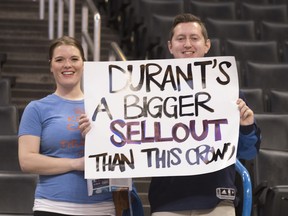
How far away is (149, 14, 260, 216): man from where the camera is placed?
243cm

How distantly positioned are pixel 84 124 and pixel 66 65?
0.22 metres

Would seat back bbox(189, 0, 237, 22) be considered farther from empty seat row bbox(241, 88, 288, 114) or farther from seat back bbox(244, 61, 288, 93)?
empty seat row bbox(241, 88, 288, 114)

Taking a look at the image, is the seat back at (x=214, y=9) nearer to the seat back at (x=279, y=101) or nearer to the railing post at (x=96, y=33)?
the railing post at (x=96, y=33)

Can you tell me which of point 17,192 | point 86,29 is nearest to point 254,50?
point 86,29

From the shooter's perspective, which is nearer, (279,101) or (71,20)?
(279,101)

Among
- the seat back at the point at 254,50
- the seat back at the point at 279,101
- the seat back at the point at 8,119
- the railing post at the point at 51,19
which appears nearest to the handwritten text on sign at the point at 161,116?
the seat back at the point at 8,119

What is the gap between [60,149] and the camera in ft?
8.10

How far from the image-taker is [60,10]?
18.5ft

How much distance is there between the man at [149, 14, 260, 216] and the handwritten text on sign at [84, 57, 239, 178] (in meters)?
0.04

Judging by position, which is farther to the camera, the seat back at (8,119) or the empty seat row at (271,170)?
the seat back at (8,119)

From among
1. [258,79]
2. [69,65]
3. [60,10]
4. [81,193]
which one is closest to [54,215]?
[81,193]

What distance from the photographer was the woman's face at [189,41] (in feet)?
8.37

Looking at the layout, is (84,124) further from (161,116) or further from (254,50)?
(254,50)

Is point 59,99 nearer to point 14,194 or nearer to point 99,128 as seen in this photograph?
point 99,128
